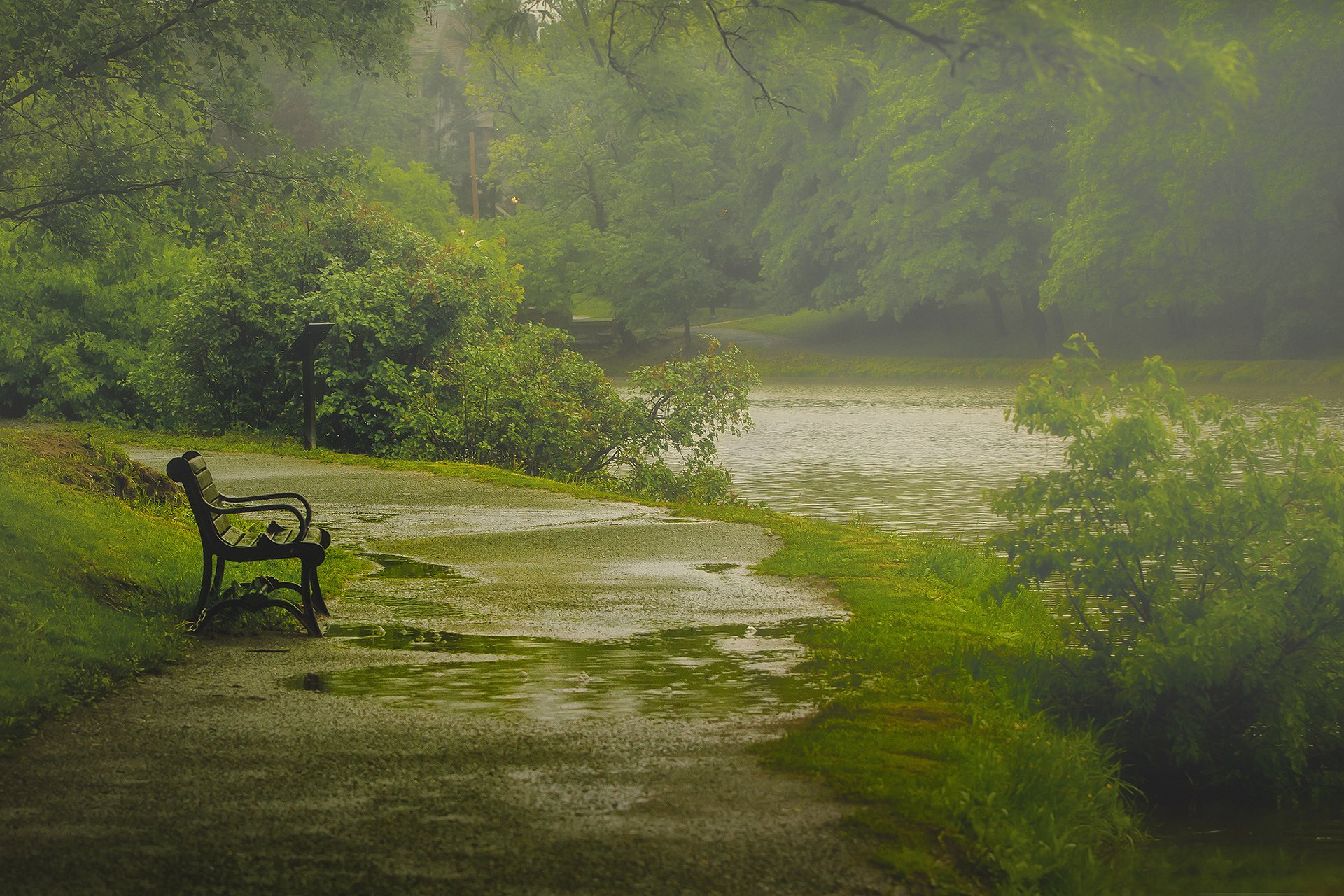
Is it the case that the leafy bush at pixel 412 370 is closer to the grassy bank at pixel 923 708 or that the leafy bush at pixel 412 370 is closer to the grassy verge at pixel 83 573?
the grassy verge at pixel 83 573

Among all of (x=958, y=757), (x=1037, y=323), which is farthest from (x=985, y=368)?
(x=958, y=757)

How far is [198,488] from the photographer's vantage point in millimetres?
7586

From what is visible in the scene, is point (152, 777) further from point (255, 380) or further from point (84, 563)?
point (255, 380)

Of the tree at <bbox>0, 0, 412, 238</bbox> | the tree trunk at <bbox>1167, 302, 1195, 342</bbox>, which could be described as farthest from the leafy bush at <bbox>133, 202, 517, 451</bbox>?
the tree trunk at <bbox>1167, 302, 1195, 342</bbox>

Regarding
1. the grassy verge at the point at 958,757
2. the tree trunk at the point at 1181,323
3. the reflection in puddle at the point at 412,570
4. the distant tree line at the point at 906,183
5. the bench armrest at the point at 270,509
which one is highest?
the distant tree line at the point at 906,183

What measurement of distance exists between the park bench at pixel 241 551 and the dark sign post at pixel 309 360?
11344 mm

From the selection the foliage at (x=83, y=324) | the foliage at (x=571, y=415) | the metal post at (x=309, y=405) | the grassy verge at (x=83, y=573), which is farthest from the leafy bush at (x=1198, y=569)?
the foliage at (x=83, y=324)

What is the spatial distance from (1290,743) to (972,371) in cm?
4396

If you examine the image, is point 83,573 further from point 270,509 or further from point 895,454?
point 895,454

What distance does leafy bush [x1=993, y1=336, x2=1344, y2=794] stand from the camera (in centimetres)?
750

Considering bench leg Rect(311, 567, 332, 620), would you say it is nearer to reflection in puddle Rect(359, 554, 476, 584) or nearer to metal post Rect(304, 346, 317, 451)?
reflection in puddle Rect(359, 554, 476, 584)

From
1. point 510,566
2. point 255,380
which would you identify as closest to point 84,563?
point 510,566

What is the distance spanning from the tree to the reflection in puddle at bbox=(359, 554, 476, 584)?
5.02 metres

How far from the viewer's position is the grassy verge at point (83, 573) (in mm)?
6641
